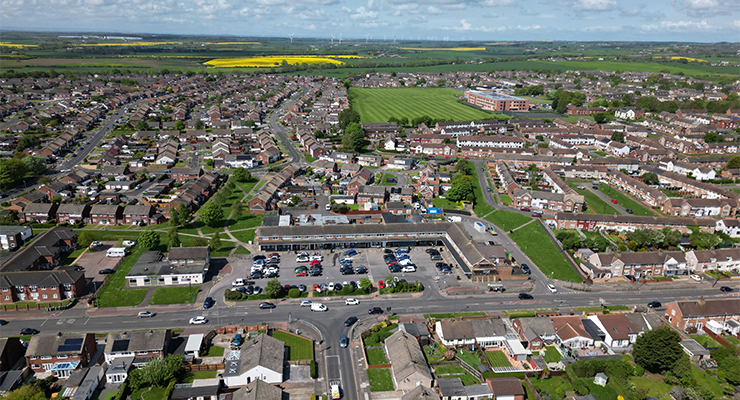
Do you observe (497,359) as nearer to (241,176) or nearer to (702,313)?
(702,313)

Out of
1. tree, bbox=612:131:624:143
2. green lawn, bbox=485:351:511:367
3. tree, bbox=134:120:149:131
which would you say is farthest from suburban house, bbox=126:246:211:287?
tree, bbox=612:131:624:143

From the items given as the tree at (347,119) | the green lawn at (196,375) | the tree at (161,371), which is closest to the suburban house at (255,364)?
the green lawn at (196,375)

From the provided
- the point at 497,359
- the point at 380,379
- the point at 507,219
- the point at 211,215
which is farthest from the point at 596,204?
the point at 211,215

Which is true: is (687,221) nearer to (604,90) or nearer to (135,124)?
(135,124)

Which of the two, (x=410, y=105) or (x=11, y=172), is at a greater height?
(x=410, y=105)

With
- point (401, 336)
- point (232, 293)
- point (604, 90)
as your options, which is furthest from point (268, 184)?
point (604, 90)

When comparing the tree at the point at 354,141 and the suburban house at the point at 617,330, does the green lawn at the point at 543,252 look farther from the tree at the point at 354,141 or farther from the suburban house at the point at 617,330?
the tree at the point at 354,141

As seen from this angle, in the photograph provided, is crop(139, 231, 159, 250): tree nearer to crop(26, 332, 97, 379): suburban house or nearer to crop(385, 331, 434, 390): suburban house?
crop(26, 332, 97, 379): suburban house
